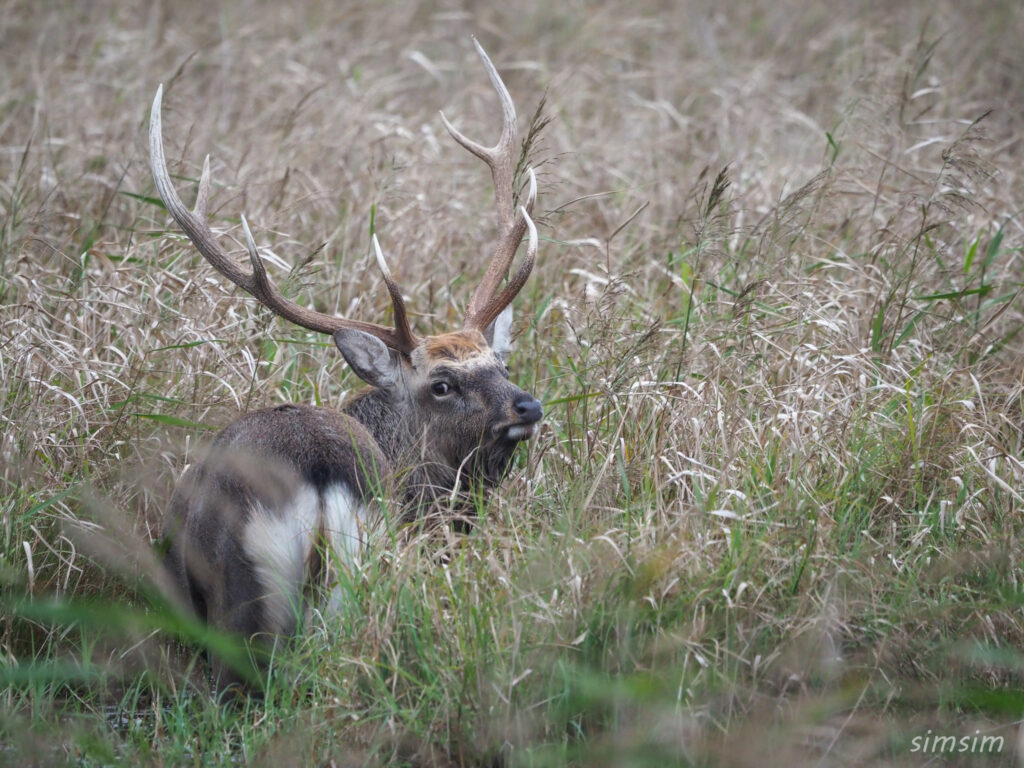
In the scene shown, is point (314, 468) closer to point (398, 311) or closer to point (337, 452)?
point (337, 452)

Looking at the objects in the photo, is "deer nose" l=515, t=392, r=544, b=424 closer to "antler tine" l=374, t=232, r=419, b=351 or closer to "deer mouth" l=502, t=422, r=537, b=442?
"deer mouth" l=502, t=422, r=537, b=442

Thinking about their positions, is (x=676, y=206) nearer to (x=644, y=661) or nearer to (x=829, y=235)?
(x=829, y=235)

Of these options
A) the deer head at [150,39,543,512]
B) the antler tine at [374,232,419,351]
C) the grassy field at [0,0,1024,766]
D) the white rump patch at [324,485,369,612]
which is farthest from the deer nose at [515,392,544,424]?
the white rump patch at [324,485,369,612]

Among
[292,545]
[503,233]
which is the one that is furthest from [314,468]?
[503,233]

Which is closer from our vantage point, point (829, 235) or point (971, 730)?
point (971, 730)

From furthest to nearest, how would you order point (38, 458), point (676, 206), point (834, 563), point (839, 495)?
point (676, 206)
point (38, 458)
point (839, 495)
point (834, 563)

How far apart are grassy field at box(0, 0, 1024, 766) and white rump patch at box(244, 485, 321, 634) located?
158 mm

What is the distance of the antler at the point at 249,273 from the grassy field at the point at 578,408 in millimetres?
108

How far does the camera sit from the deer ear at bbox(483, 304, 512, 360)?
488cm

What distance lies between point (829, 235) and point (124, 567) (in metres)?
3.78

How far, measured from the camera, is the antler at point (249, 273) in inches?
171

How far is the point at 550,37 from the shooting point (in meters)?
9.20

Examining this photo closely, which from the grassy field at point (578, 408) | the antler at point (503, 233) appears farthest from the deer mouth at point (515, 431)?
the antler at point (503, 233)

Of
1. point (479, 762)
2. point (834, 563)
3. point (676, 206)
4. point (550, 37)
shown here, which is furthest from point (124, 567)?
point (550, 37)
